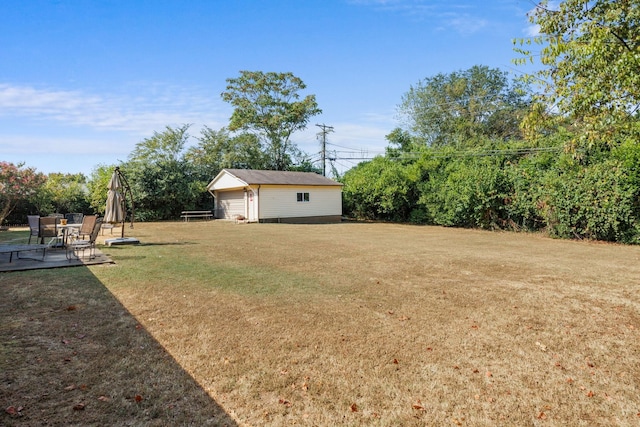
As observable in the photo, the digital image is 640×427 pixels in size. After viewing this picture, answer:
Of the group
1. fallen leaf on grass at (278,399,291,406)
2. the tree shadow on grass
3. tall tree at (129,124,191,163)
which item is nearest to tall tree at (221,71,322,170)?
tall tree at (129,124,191,163)

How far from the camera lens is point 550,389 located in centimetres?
299

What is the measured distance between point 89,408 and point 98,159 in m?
27.5

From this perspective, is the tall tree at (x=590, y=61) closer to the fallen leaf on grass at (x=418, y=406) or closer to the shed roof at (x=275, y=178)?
the fallen leaf on grass at (x=418, y=406)

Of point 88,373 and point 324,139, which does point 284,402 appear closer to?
point 88,373

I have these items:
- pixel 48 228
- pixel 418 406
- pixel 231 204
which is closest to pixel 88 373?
pixel 418 406

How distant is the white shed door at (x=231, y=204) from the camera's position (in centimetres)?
2475

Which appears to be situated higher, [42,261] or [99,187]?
[99,187]

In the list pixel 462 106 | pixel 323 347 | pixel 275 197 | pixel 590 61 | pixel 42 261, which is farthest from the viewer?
pixel 462 106

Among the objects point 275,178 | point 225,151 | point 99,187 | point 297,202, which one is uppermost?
point 225,151

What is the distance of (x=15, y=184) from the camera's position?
18.4 m

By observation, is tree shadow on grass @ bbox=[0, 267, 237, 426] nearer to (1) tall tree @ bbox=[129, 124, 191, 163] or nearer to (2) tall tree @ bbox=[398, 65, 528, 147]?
(1) tall tree @ bbox=[129, 124, 191, 163]

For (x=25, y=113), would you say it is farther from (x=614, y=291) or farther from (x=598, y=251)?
(x=598, y=251)

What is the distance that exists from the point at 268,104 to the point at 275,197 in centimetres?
1534

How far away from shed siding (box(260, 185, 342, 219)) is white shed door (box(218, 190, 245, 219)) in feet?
7.08
